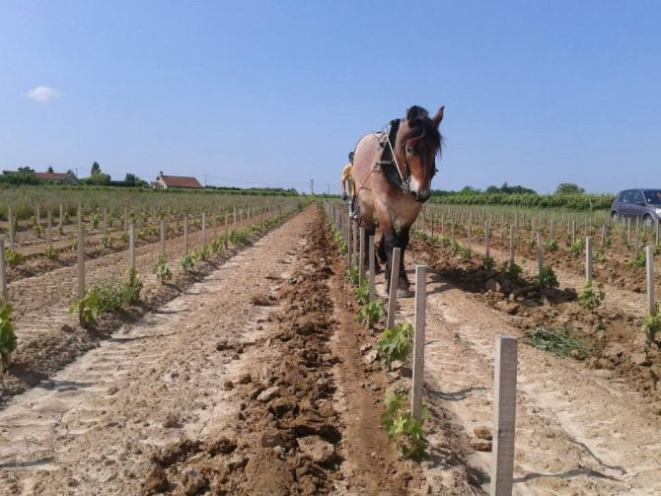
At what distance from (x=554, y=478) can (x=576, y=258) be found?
10.9 meters

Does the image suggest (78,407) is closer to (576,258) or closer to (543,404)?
(543,404)

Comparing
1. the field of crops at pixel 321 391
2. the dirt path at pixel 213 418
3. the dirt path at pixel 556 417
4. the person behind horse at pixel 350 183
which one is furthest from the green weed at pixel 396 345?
the person behind horse at pixel 350 183

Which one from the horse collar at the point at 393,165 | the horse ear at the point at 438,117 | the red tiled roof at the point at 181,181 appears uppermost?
the red tiled roof at the point at 181,181

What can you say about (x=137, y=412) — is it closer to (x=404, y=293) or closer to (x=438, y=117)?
(x=404, y=293)

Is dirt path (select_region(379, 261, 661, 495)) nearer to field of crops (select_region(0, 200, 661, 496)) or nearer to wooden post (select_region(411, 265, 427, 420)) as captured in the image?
field of crops (select_region(0, 200, 661, 496))

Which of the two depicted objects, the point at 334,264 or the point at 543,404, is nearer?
the point at 543,404

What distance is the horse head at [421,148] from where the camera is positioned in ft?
24.1

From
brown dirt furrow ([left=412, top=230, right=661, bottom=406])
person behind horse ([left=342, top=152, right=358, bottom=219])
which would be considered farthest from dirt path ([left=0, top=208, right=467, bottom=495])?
person behind horse ([left=342, top=152, right=358, bottom=219])

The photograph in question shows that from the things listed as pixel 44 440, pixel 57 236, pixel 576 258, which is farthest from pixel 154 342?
pixel 57 236

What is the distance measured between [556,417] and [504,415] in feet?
6.55

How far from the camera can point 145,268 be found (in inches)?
Answer: 431

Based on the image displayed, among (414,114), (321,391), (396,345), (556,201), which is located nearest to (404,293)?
(414,114)

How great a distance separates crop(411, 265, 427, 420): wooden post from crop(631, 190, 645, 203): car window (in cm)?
1843

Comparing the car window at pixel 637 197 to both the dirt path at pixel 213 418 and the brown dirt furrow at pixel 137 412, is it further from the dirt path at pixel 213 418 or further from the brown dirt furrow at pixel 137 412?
the brown dirt furrow at pixel 137 412
